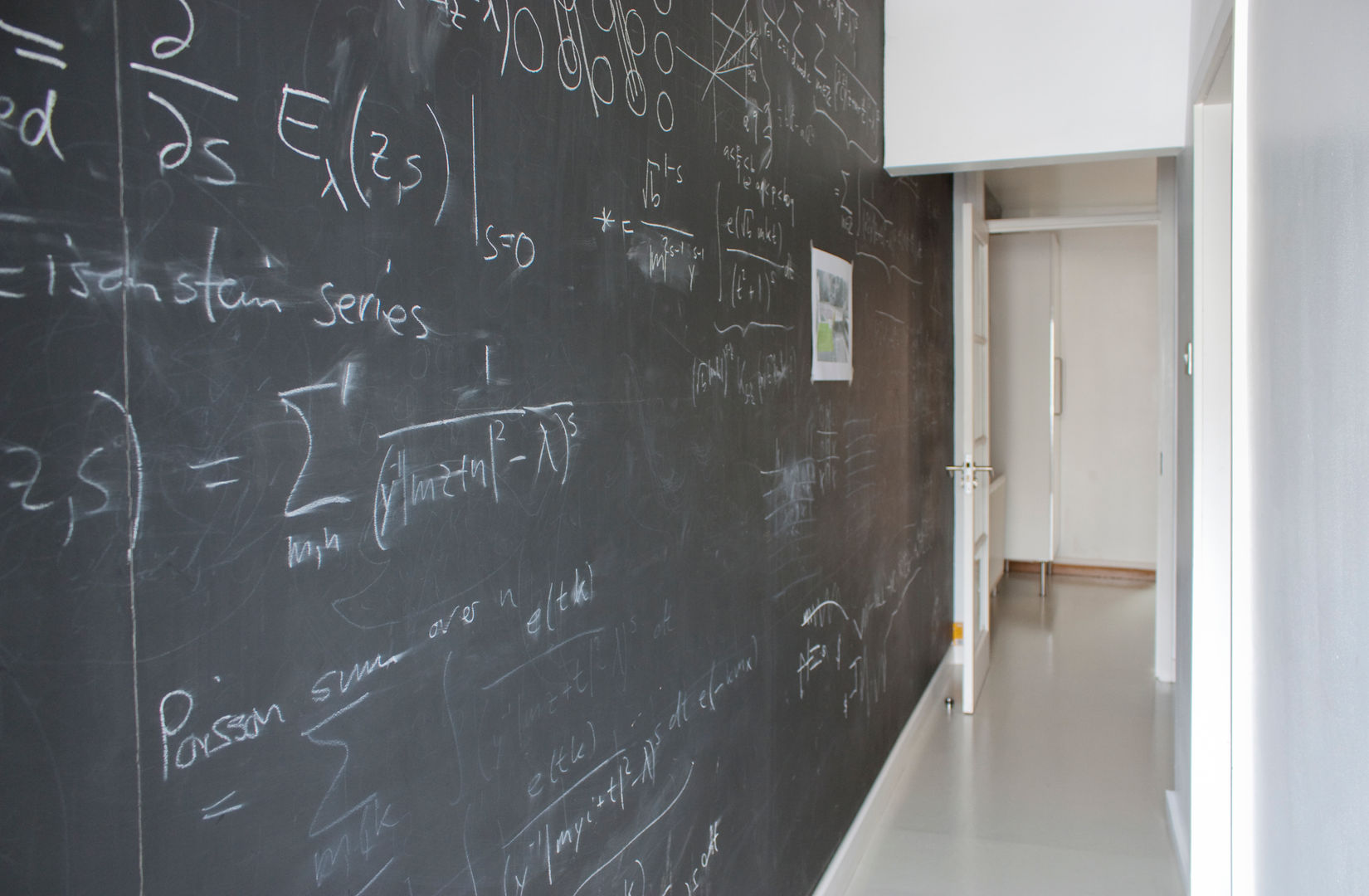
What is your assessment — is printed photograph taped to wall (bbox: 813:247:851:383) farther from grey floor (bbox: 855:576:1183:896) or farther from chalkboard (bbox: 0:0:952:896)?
grey floor (bbox: 855:576:1183:896)

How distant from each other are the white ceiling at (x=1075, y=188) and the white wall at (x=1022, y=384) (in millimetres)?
285

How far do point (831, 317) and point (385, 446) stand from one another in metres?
1.88

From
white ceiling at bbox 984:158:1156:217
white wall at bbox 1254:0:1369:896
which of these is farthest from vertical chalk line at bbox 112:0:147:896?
white ceiling at bbox 984:158:1156:217

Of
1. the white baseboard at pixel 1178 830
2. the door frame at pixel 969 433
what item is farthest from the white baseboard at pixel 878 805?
the white baseboard at pixel 1178 830

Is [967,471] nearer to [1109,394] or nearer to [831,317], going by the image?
[831,317]

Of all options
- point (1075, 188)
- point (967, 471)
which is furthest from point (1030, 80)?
point (1075, 188)

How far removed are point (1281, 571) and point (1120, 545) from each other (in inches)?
254

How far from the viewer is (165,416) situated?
2.56 ft

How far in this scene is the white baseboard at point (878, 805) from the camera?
2795 mm

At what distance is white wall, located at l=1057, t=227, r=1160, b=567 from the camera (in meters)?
7.22

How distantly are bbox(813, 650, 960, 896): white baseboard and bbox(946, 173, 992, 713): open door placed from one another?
19 cm

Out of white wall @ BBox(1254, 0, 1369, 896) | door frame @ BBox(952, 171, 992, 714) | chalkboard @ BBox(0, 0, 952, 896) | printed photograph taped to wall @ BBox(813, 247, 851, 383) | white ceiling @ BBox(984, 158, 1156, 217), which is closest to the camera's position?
chalkboard @ BBox(0, 0, 952, 896)

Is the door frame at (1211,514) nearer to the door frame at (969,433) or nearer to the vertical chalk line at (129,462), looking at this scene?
the door frame at (969,433)

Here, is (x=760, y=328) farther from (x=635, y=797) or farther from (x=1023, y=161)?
(x=1023, y=161)
